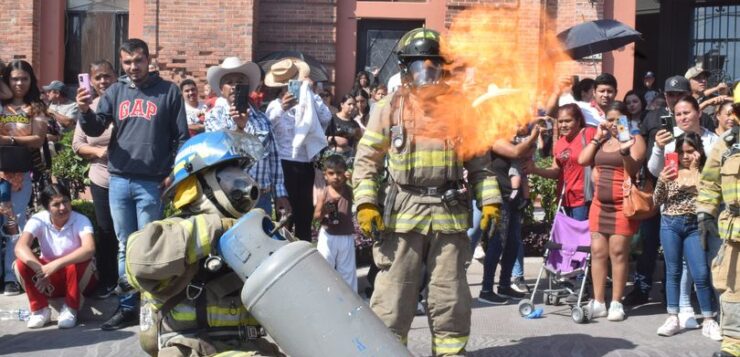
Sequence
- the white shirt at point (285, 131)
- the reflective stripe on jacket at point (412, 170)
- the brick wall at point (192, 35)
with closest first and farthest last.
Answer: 1. the reflective stripe on jacket at point (412, 170)
2. the white shirt at point (285, 131)
3. the brick wall at point (192, 35)

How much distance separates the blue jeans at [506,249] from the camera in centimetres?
866

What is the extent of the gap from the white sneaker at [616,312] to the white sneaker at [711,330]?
2.26 ft

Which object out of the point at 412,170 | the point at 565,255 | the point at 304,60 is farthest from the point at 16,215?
the point at 304,60

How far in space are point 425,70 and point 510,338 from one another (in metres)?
2.64

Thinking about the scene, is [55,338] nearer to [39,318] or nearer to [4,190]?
[39,318]

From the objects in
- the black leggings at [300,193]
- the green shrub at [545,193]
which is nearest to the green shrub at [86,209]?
the black leggings at [300,193]

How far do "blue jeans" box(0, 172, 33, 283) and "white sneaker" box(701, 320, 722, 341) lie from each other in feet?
19.2

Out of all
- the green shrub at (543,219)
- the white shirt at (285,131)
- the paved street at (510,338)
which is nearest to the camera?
the paved street at (510,338)

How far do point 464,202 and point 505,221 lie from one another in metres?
2.75

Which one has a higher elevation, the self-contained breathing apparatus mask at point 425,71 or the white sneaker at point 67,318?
the self-contained breathing apparatus mask at point 425,71

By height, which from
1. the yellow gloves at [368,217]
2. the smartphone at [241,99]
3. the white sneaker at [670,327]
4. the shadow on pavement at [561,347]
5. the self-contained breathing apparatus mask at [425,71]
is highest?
the self-contained breathing apparatus mask at [425,71]

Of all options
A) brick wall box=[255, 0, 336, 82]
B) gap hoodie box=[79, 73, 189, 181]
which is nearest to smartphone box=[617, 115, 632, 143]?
gap hoodie box=[79, 73, 189, 181]

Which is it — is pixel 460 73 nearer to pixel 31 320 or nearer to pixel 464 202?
pixel 464 202

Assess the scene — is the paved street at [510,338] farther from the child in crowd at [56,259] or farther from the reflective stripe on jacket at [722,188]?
the reflective stripe on jacket at [722,188]
